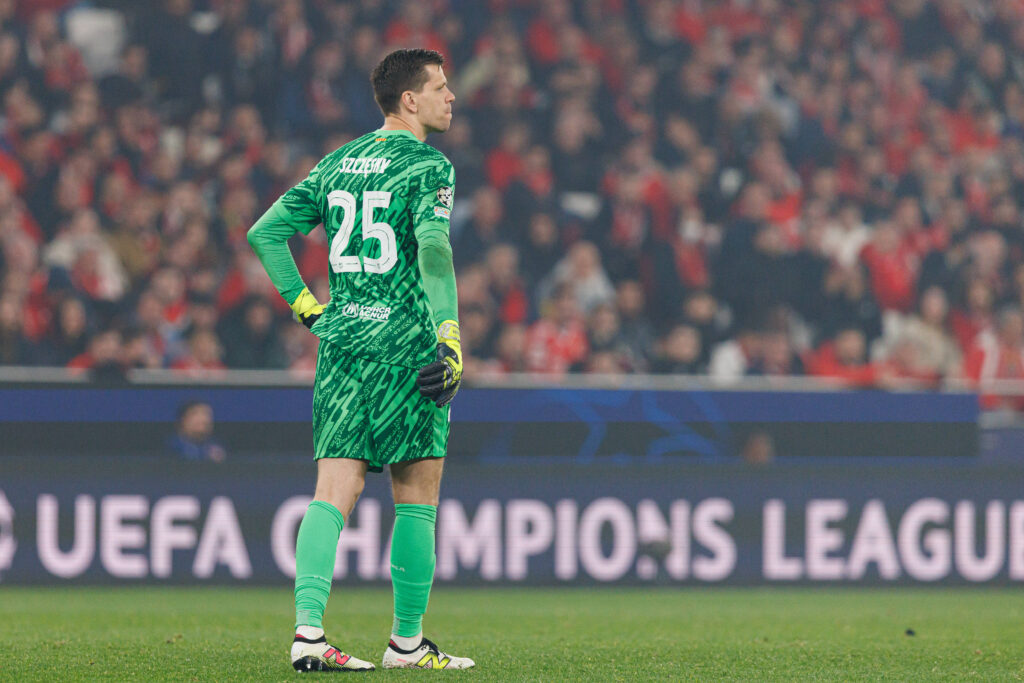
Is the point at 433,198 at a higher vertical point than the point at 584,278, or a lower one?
lower

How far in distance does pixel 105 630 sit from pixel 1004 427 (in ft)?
21.2

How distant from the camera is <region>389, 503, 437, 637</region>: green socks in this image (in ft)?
14.9

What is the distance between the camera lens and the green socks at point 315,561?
4.25 metres

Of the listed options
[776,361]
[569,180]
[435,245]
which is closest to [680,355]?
[776,361]

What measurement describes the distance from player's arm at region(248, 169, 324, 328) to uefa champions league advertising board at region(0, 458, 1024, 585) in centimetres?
415

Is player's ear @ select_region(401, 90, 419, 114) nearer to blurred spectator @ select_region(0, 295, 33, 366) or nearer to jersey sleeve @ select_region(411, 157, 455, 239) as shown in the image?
jersey sleeve @ select_region(411, 157, 455, 239)

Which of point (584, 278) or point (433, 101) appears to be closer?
point (433, 101)

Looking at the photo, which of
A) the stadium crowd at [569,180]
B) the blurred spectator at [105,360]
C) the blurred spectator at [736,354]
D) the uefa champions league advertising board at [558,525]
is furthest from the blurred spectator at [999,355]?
the blurred spectator at [105,360]

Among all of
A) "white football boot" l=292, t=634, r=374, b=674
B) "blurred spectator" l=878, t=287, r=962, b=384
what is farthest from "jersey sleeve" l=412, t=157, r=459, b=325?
"blurred spectator" l=878, t=287, r=962, b=384

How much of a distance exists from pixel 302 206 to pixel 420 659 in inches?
59.6

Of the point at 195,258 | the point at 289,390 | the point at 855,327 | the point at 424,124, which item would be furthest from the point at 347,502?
the point at 855,327

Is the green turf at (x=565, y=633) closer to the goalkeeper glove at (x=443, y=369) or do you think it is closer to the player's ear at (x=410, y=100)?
the goalkeeper glove at (x=443, y=369)

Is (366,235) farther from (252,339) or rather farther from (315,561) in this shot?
(252,339)

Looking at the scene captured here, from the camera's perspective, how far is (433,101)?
4.59 meters
